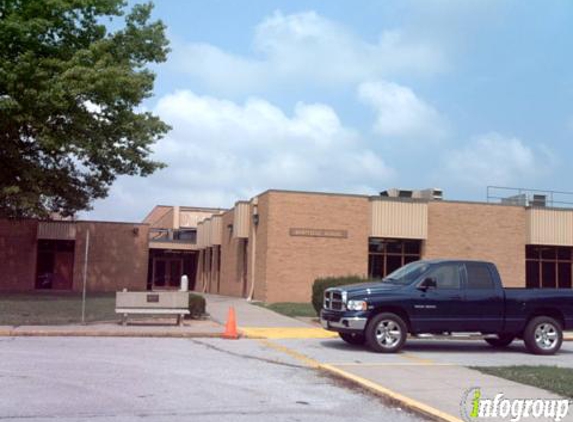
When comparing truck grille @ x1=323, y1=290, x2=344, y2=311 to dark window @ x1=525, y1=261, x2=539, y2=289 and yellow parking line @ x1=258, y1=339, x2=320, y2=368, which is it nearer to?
yellow parking line @ x1=258, y1=339, x2=320, y2=368

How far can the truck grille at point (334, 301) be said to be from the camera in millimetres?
14734

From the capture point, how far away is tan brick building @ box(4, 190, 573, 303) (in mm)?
30266

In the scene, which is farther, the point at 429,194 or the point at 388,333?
the point at 429,194

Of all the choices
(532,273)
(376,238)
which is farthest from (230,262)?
(532,273)

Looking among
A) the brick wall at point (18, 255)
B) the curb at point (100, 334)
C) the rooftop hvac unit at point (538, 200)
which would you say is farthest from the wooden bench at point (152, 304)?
the brick wall at point (18, 255)

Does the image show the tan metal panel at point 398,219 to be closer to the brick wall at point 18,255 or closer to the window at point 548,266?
the window at point 548,266

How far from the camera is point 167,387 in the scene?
976 cm

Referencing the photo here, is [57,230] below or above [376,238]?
above

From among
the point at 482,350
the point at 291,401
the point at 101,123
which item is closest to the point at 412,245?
the point at 101,123

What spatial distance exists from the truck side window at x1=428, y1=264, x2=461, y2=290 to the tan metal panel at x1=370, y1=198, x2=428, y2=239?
633 inches

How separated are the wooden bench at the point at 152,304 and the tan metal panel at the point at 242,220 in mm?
14321

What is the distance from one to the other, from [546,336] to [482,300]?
174 cm

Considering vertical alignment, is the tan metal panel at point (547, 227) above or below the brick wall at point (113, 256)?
above

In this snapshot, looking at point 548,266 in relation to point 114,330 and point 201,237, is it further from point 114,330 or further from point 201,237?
point 114,330
